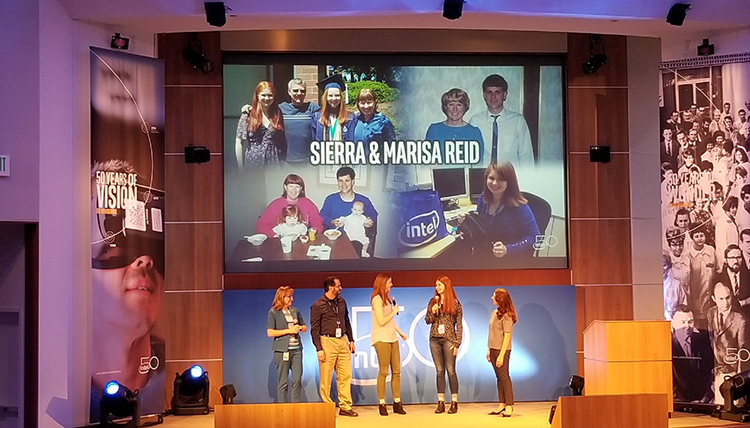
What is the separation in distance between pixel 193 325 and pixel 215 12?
3909 millimetres

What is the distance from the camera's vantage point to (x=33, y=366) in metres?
9.11

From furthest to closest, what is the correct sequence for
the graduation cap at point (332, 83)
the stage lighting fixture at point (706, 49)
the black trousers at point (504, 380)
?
the graduation cap at point (332, 83)
the stage lighting fixture at point (706, 49)
the black trousers at point (504, 380)

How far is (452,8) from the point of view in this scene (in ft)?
31.8

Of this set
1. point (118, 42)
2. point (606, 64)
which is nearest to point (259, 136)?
point (118, 42)

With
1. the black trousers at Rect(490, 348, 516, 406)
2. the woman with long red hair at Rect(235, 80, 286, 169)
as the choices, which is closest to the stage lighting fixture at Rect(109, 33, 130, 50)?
the woman with long red hair at Rect(235, 80, 286, 169)

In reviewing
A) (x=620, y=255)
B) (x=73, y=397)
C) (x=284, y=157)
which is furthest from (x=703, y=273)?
(x=73, y=397)

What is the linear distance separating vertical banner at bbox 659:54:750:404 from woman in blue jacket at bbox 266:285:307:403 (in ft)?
13.9

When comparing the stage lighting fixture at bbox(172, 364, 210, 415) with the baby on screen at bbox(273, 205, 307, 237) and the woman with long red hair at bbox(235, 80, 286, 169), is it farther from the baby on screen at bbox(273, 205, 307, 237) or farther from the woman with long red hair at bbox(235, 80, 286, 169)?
the woman with long red hair at bbox(235, 80, 286, 169)

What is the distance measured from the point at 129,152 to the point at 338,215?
2.74 meters

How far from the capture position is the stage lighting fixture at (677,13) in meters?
9.87

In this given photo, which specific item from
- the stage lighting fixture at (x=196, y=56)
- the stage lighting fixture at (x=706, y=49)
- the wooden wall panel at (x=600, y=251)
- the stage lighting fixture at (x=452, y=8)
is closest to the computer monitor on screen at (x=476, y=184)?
the wooden wall panel at (x=600, y=251)

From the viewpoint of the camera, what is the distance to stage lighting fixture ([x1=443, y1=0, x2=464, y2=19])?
9.65 meters

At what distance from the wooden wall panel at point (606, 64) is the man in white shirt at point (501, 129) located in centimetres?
86

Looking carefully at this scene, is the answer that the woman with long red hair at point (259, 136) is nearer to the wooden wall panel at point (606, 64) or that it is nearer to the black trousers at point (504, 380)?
the black trousers at point (504, 380)
